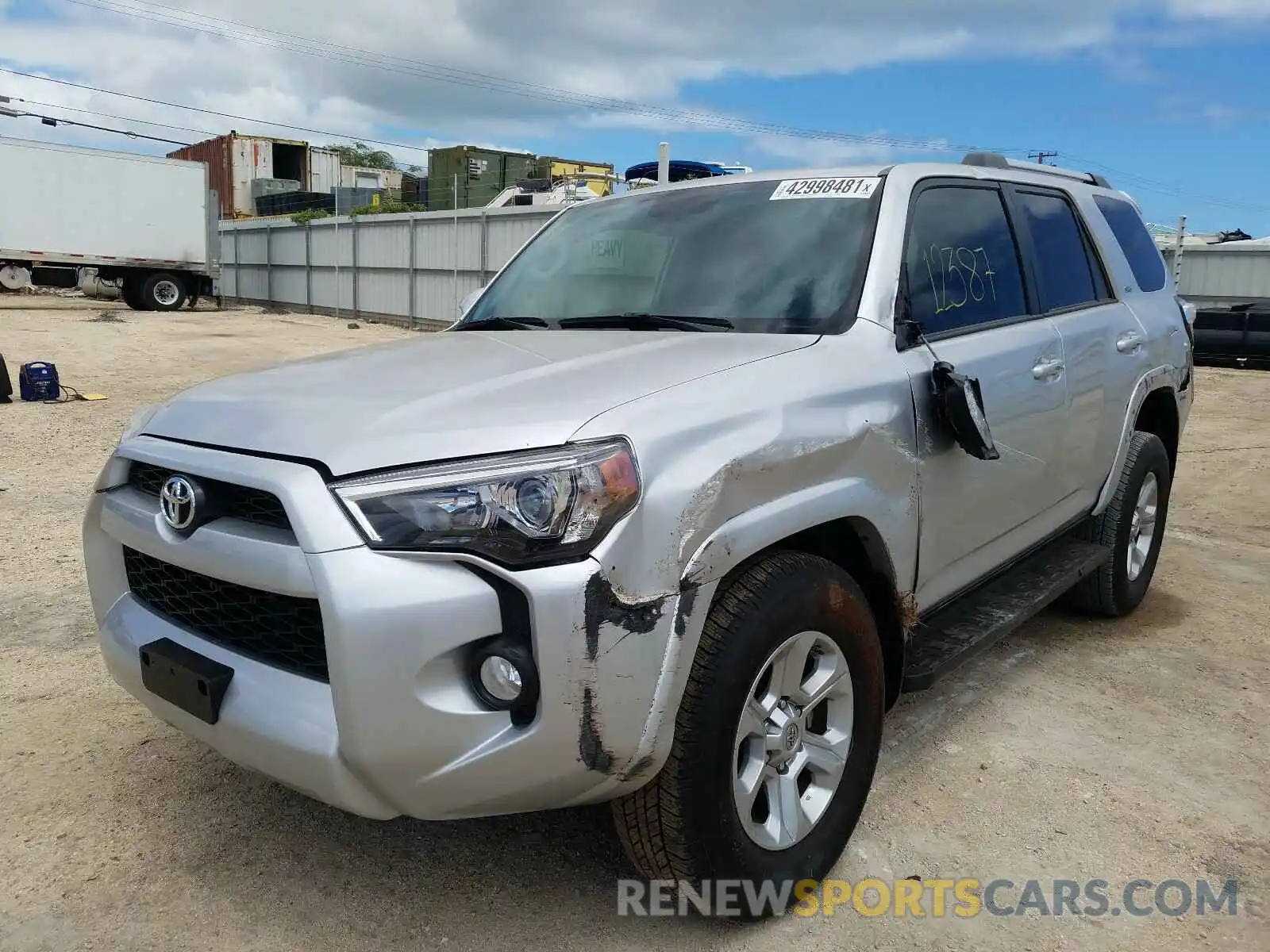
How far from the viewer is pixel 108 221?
2506cm

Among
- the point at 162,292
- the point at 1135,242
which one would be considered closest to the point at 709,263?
the point at 1135,242

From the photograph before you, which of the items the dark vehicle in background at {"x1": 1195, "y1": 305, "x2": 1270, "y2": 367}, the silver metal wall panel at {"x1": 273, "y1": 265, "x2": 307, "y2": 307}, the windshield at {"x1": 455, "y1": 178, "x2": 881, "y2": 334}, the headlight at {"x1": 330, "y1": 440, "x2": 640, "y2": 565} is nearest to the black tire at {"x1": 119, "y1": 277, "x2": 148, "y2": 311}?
the silver metal wall panel at {"x1": 273, "y1": 265, "x2": 307, "y2": 307}

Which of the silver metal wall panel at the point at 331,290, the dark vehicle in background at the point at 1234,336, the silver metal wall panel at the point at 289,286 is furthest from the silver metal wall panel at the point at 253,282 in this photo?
the dark vehicle in background at the point at 1234,336

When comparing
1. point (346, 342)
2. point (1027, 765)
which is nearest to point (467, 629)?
point (1027, 765)

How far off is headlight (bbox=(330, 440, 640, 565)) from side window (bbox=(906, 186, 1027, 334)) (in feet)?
4.61

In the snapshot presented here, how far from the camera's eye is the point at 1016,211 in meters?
3.67

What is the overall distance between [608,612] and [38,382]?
10.2 m

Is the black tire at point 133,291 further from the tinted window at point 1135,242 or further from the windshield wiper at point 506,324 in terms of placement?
the tinted window at point 1135,242

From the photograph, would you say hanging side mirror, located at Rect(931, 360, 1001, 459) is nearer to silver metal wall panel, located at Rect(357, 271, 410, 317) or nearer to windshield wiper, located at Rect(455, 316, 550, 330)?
windshield wiper, located at Rect(455, 316, 550, 330)

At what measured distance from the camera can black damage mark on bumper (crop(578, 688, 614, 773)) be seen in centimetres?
189

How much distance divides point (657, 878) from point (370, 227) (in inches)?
1039

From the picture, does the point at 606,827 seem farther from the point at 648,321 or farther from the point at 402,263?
the point at 402,263

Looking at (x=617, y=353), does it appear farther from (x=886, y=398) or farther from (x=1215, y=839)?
(x=1215, y=839)

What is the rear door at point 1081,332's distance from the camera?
3.64m
